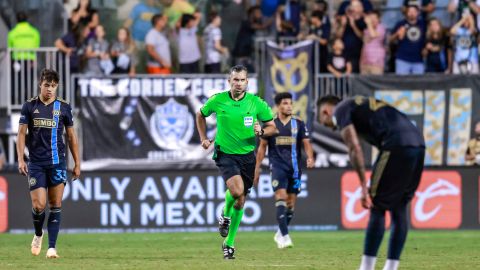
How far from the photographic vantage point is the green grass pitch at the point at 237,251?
48.2ft

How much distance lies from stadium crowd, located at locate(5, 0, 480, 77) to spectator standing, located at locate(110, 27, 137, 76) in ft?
0.07

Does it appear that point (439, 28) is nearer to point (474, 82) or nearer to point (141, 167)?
point (474, 82)

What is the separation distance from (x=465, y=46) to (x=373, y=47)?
201 centimetres

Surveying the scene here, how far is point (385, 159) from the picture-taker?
1179 cm

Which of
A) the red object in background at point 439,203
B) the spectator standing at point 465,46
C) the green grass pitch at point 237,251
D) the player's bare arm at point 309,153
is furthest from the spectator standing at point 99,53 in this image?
the spectator standing at point 465,46

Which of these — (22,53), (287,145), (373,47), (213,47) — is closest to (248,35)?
(213,47)

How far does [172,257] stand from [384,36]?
11102 mm

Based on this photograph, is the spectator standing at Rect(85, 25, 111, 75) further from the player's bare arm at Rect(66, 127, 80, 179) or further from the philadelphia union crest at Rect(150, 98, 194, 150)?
the player's bare arm at Rect(66, 127, 80, 179)

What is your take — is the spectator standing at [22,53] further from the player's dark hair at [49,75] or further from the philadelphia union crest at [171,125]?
the player's dark hair at [49,75]

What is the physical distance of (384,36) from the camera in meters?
26.0

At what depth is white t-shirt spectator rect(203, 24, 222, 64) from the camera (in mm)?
25844

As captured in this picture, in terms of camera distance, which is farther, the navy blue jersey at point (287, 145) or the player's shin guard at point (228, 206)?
the navy blue jersey at point (287, 145)

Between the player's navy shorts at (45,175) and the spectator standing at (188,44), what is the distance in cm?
1007

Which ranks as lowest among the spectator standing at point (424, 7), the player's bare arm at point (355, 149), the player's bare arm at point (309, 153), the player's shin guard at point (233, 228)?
the player's shin guard at point (233, 228)
